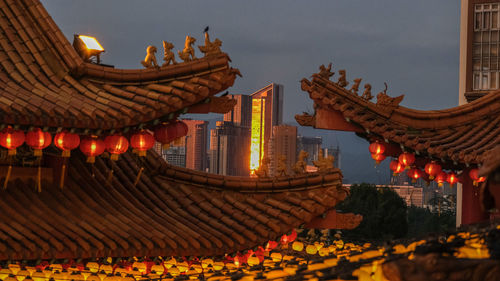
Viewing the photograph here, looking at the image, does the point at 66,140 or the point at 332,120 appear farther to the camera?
the point at 332,120

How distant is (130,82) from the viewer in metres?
7.45

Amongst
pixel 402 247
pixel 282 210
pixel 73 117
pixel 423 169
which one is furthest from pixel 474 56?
pixel 402 247

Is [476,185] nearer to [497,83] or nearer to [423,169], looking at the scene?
[423,169]

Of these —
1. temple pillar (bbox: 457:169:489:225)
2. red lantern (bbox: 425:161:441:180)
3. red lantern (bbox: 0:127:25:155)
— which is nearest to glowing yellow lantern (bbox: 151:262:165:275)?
red lantern (bbox: 0:127:25:155)

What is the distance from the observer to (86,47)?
794 cm

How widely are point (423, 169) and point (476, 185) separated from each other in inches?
51.0

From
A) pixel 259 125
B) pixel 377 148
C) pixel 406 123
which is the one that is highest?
pixel 259 125

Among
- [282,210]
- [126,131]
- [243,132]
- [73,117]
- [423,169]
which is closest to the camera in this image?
[73,117]

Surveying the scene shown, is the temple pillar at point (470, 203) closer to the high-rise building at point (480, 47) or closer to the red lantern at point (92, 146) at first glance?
the red lantern at point (92, 146)

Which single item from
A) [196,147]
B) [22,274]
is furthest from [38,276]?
[196,147]

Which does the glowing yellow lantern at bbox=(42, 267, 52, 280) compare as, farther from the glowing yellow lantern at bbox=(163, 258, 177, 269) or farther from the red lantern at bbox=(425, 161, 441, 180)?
the red lantern at bbox=(425, 161, 441, 180)

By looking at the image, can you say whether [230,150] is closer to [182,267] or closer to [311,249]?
[311,249]

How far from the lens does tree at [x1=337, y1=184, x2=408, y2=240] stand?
3453 centimetres

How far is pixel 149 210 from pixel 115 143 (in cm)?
99
